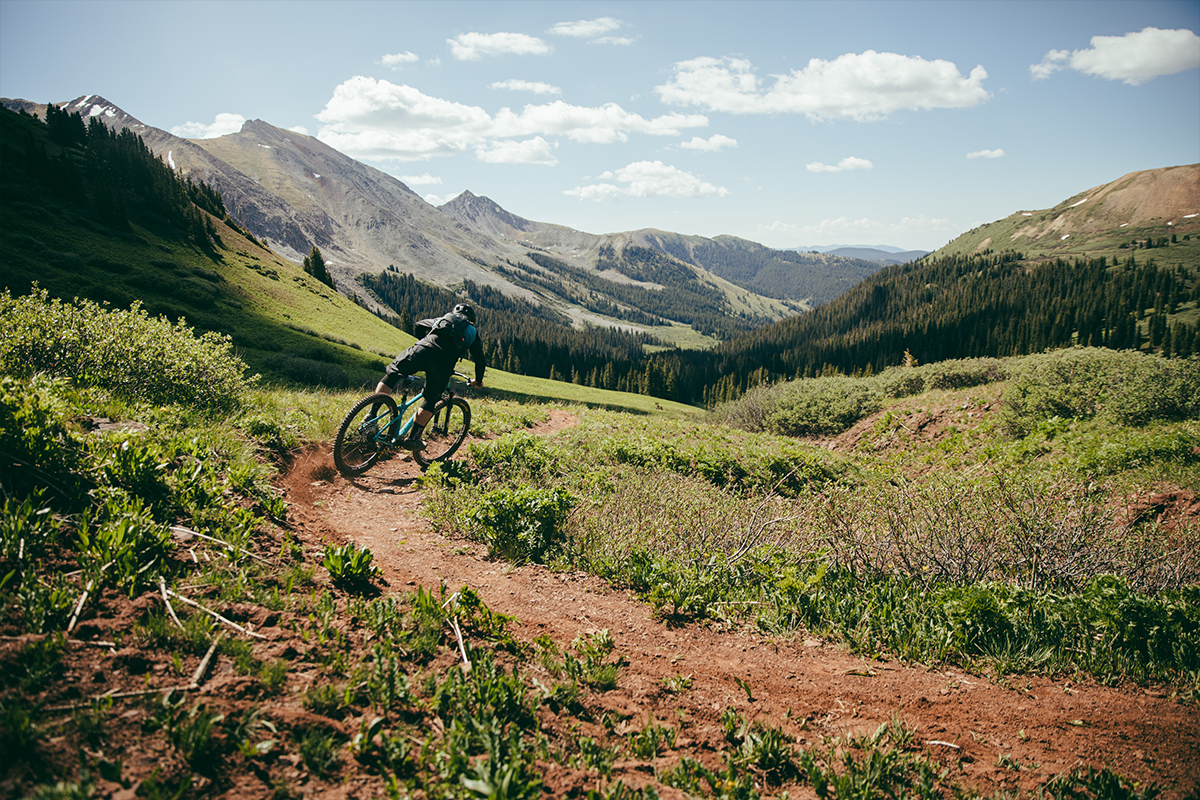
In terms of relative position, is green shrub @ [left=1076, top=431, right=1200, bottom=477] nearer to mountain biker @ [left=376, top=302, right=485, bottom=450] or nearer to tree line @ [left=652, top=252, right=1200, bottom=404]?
mountain biker @ [left=376, top=302, right=485, bottom=450]

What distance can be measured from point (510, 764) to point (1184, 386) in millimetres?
23672

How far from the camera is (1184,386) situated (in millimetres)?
15961

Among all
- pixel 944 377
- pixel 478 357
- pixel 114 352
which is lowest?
pixel 114 352

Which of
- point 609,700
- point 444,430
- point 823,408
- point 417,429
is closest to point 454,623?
point 609,700

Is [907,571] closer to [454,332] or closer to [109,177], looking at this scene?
[454,332]

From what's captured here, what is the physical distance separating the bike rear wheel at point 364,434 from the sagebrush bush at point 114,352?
2.10 meters

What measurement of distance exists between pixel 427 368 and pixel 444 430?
1.90m

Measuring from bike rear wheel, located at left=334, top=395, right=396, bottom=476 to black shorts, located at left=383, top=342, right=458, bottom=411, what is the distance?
1.35ft

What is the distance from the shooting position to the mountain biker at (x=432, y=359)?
29.1ft

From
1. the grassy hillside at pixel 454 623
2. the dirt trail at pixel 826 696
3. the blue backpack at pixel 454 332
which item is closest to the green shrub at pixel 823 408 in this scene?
the grassy hillside at pixel 454 623

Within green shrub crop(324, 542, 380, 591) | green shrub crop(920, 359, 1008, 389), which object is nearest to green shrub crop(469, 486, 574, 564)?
green shrub crop(324, 542, 380, 591)

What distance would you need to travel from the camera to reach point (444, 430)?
34.3ft

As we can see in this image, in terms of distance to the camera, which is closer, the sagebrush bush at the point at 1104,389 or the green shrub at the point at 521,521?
the green shrub at the point at 521,521

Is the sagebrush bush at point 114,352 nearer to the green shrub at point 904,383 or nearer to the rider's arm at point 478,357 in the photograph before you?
the rider's arm at point 478,357
